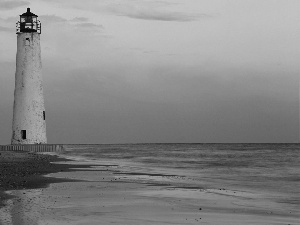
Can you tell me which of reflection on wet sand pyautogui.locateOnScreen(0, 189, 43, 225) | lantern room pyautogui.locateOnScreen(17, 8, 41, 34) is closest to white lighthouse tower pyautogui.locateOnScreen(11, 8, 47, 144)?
lantern room pyautogui.locateOnScreen(17, 8, 41, 34)

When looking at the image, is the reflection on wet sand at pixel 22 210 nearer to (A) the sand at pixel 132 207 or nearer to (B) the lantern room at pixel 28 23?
(A) the sand at pixel 132 207

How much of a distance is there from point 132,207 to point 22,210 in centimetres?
248

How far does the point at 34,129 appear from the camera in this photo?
39938 mm

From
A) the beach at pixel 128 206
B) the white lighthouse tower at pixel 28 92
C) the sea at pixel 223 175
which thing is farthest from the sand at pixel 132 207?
the white lighthouse tower at pixel 28 92

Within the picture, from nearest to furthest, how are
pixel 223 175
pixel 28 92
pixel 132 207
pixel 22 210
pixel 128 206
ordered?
pixel 22 210 < pixel 132 207 < pixel 128 206 < pixel 223 175 < pixel 28 92

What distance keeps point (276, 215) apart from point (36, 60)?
31.4m

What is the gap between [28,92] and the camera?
1570 inches

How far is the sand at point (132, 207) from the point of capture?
33.2 ft

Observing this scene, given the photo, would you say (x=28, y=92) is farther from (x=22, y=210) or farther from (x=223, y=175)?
(x=22, y=210)

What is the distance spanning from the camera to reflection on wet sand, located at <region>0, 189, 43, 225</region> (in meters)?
9.44

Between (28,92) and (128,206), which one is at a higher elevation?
(28,92)

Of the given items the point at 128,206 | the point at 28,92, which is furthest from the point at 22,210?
the point at 28,92

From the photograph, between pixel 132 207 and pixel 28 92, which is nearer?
pixel 132 207

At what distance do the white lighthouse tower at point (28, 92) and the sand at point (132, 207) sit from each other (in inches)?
954
